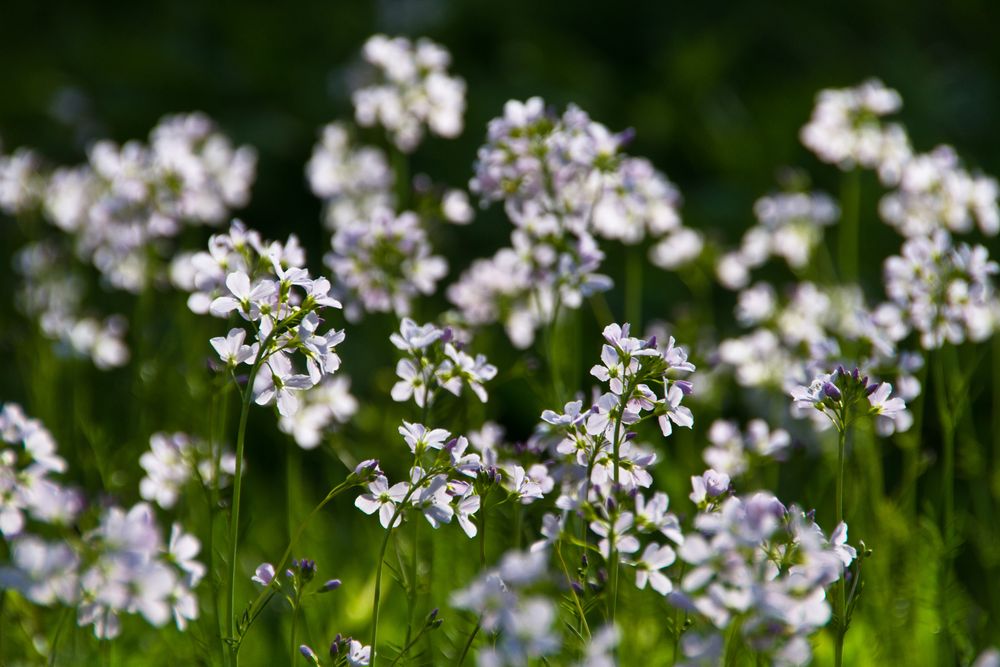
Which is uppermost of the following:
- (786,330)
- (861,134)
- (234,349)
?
(861,134)

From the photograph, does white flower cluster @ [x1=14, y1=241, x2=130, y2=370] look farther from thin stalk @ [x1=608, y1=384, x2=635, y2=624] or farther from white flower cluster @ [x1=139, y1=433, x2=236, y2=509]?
thin stalk @ [x1=608, y1=384, x2=635, y2=624]

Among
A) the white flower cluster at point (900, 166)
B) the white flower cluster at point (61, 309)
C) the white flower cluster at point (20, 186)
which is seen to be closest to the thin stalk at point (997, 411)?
the white flower cluster at point (900, 166)

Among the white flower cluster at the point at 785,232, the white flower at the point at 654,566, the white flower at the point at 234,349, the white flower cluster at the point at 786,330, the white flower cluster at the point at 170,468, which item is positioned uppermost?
the white flower cluster at the point at 785,232

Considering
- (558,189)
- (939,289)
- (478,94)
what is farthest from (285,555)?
(478,94)

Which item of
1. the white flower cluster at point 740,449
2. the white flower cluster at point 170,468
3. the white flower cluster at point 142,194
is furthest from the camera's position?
the white flower cluster at point 142,194

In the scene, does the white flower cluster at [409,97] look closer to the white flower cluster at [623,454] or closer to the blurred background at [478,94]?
the blurred background at [478,94]

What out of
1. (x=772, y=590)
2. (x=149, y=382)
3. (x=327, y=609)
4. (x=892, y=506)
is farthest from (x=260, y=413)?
(x=772, y=590)

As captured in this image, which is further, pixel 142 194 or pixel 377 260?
pixel 142 194

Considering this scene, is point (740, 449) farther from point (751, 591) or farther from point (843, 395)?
point (751, 591)
